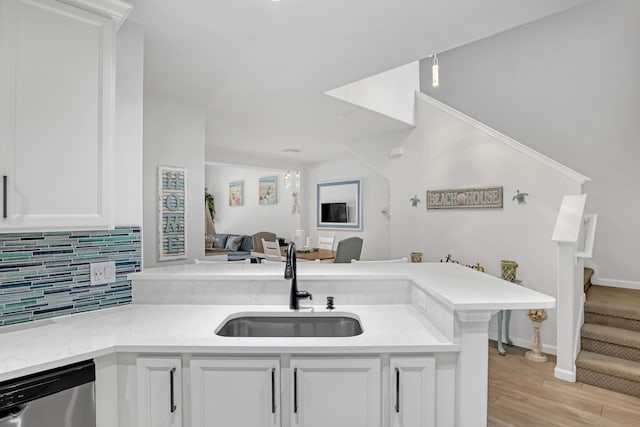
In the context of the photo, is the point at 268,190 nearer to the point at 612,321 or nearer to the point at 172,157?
the point at 172,157

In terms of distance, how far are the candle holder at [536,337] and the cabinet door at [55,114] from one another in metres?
3.51

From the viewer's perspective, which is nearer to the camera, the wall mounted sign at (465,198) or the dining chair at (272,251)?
the wall mounted sign at (465,198)

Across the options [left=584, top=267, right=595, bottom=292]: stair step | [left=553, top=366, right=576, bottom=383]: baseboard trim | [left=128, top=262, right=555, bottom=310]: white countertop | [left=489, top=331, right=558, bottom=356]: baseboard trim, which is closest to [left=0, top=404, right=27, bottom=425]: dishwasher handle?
[left=128, top=262, right=555, bottom=310]: white countertop

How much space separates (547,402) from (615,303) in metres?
1.49

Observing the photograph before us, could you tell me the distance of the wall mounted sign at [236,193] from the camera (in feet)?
29.0

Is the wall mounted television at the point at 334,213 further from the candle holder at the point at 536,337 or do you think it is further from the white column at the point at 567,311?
the white column at the point at 567,311

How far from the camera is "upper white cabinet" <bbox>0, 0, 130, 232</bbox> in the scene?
130 centimetres

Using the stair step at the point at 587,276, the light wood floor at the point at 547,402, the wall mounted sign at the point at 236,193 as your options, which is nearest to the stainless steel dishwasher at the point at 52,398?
the light wood floor at the point at 547,402

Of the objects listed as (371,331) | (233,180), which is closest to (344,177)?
(233,180)

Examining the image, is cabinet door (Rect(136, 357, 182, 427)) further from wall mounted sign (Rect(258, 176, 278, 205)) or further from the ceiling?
wall mounted sign (Rect(258, 176, 278, 205))

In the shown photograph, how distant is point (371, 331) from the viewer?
1.50 m

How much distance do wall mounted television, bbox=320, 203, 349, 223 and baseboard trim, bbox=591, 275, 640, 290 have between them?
376 cm

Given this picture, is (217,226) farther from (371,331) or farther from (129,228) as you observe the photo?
(371,331)

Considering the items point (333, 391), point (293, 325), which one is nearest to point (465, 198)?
point (293, 325)
